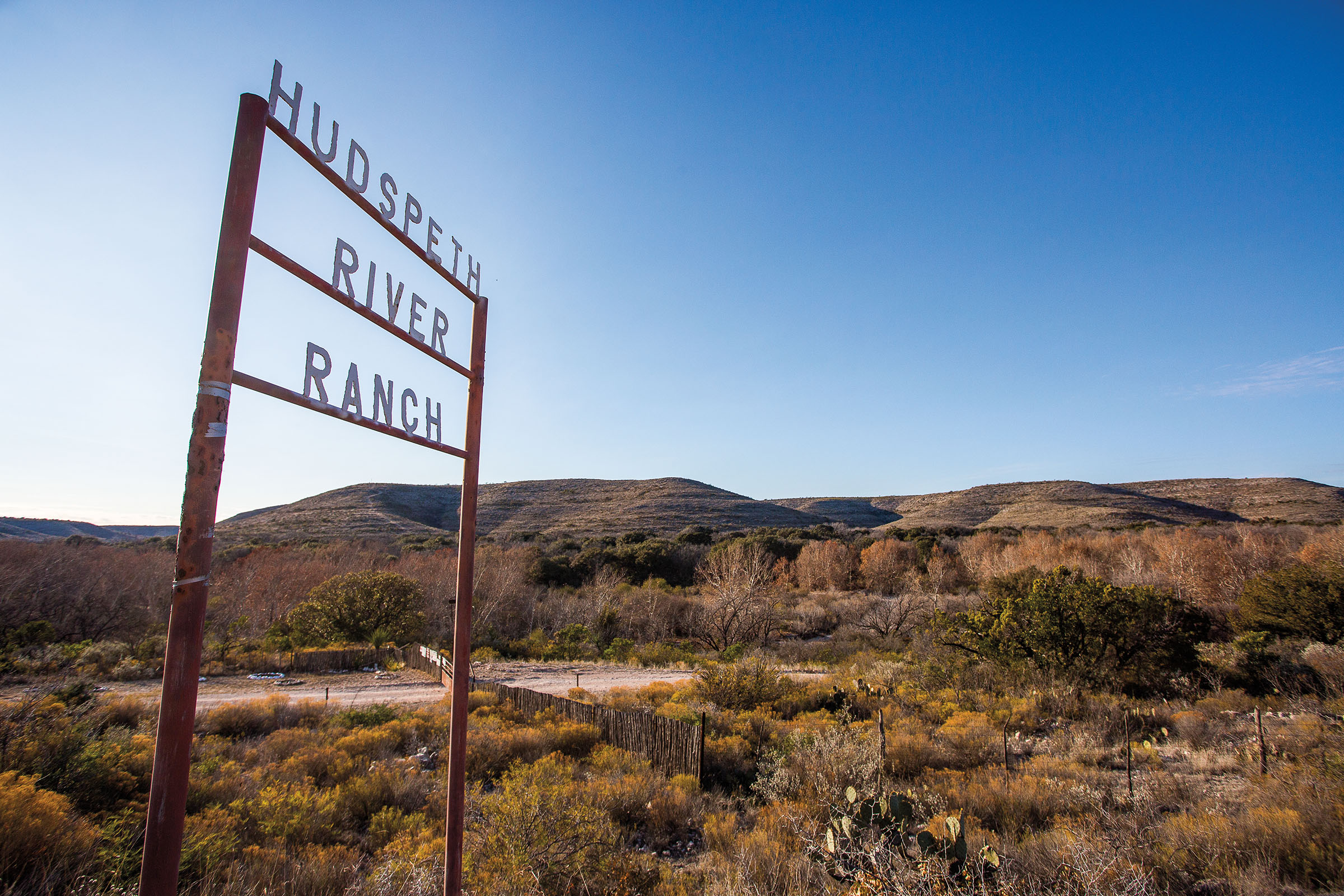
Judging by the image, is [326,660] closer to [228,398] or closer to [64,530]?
[228,398]

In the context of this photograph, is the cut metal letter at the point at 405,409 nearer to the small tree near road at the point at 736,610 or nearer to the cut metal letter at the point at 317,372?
the cut metal letter at the point at 317,372

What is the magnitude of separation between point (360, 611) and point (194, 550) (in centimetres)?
2273

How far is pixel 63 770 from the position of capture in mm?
6270

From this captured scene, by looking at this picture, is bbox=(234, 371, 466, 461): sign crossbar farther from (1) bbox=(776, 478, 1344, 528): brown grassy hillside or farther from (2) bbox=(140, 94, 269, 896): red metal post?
(1) bbox=(776, 478, 1344, 528): brown grassy hillside

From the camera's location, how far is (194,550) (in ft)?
6.22

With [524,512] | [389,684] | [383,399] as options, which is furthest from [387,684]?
[524,512]

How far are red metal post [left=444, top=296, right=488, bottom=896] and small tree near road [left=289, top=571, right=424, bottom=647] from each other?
21.0m

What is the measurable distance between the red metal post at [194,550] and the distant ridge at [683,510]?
2123 inches

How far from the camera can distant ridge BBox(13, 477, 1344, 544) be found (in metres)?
55.9

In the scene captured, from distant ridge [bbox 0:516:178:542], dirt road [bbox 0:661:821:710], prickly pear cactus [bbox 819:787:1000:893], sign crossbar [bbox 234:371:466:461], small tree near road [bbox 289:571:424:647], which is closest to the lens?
sign crossbar [bbox 234:371:466:461]

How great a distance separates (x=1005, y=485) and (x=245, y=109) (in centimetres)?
9293

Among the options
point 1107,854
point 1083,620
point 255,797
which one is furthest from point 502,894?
point 1083,620

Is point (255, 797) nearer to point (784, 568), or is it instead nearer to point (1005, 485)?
point (784, 568)

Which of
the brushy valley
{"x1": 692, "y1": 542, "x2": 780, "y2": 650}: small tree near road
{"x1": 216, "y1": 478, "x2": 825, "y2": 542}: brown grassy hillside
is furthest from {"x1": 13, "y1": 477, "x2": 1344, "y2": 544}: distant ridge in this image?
the brushy valley
